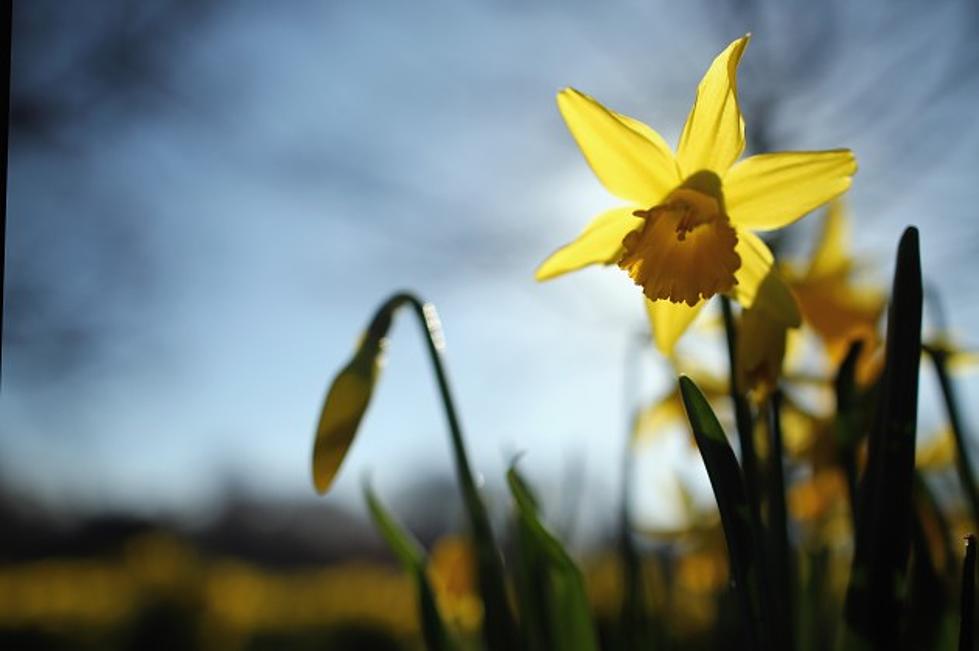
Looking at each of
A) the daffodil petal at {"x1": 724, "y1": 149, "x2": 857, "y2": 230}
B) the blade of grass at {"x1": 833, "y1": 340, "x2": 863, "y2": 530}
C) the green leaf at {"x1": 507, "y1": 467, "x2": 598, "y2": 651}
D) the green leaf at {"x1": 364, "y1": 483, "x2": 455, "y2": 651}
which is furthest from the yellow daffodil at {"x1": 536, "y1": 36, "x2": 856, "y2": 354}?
the green leaf at {"x1": 364, "y1": 483, "x2": 455, "y2": 651}

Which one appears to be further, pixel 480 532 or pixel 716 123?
pixel 480 532

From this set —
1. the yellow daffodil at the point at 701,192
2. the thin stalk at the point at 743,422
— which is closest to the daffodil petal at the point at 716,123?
the yellow daffodil at the point at 701,192

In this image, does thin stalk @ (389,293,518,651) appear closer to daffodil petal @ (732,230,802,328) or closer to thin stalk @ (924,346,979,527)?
daffodil petal @ (732,230,802,328)

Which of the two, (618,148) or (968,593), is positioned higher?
(618,148)

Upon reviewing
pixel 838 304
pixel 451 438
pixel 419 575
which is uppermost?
pixel 838 304

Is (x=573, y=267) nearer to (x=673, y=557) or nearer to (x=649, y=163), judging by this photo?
(x=649, y=163)

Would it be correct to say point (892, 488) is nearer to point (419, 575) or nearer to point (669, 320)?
point (669, 320)

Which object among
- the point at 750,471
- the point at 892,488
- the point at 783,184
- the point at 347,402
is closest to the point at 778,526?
the point at 750,471
